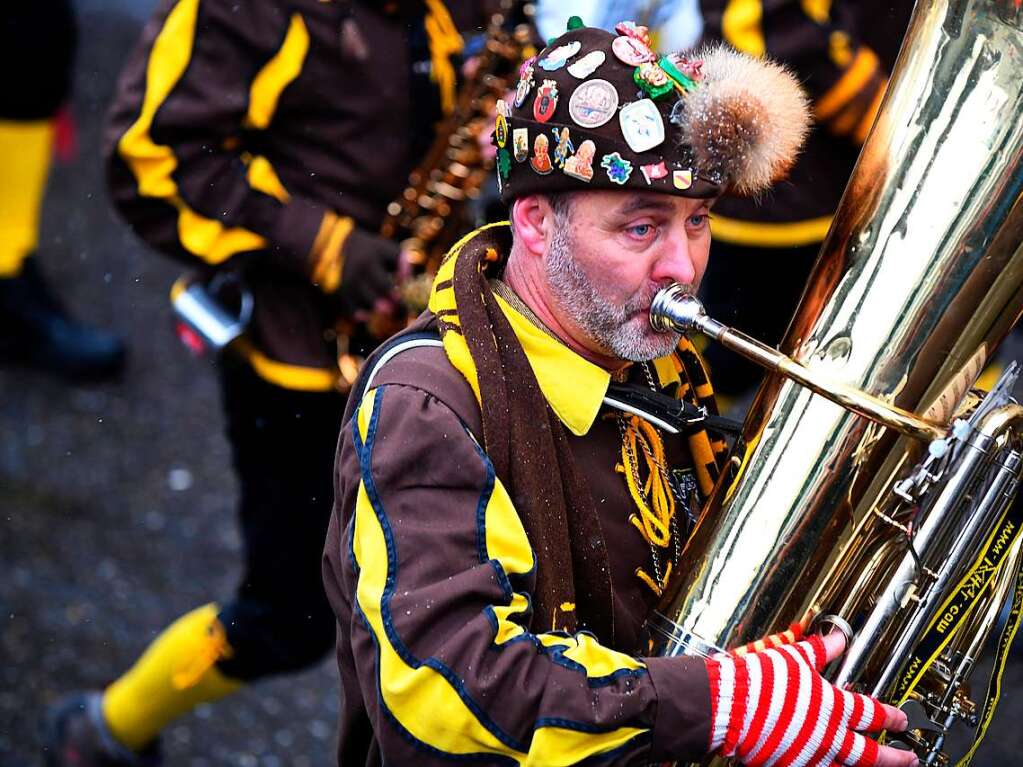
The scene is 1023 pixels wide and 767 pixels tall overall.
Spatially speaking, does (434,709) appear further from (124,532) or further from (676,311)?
(124,532)

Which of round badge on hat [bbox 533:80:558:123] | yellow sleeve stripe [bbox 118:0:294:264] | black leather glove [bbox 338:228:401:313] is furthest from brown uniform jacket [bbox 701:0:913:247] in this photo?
round badge on hat [bbox 533:80:558:123]

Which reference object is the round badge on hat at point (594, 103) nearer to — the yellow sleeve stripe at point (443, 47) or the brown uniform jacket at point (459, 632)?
the brown uniform jacket at point (459, 632)

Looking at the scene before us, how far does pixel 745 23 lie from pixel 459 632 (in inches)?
76.5

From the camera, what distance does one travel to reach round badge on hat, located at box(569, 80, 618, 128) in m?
1.86

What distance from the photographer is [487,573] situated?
1688mm

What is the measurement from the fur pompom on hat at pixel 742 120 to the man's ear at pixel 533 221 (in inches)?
8.3

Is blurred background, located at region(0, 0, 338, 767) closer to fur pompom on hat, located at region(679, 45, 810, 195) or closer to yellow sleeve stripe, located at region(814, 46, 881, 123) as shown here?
yellow sleeve stripe, located at region(814, 46, 881, 123)

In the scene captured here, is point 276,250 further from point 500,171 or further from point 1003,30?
point 1003,30

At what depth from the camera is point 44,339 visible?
504cm

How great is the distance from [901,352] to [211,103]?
149cm

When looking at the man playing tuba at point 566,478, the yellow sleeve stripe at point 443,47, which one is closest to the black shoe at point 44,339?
the yellow sleeve stripe at point 443,47

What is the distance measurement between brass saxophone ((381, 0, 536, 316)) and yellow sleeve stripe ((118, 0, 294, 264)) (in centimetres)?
31

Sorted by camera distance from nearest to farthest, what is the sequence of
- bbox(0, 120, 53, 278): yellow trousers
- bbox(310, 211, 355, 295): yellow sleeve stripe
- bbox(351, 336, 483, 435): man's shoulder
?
bbox(351, 336, 483, 435): man's shoulder < bbox(310, 211, 355, 295): yellow sleeve stripe < bbox(0, 120, 53, 278): yellow trousers

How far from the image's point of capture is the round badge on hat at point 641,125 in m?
1.85
